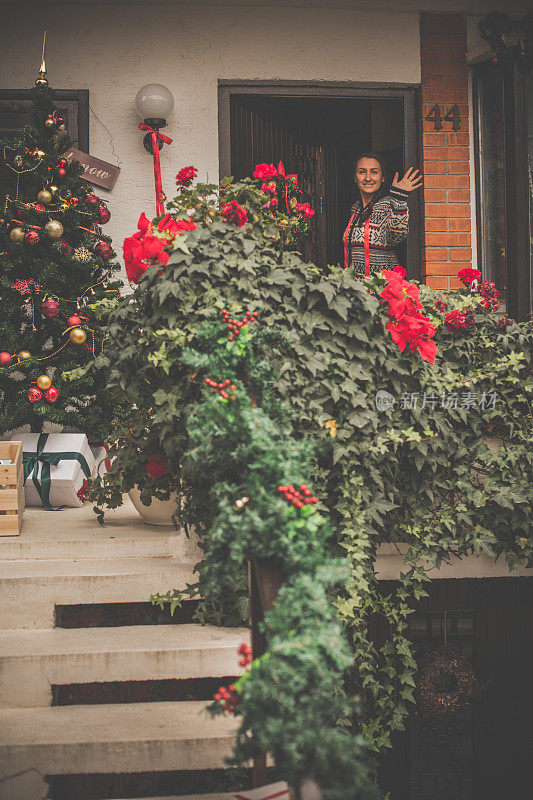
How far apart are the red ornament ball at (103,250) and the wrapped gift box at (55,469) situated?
3.62ft

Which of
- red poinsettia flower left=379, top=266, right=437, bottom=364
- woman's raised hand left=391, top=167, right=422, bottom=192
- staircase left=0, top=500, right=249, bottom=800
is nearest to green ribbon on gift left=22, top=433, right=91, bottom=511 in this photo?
staircase left=0, top=500, right=249, bottom=800

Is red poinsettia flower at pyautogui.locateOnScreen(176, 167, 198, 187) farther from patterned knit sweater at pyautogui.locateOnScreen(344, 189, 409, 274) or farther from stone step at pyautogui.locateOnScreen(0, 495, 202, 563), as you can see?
patterned knit sweater at pyautogui.locateOnScreen(344, 189, 409, 274)

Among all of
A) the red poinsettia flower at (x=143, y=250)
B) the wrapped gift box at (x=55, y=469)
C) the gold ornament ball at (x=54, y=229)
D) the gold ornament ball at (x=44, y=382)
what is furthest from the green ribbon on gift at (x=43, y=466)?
the red poinsettia flower at (x=143, y=250)

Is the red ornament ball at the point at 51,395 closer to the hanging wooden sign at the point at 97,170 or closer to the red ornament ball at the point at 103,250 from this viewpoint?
the red ornament ball at the point at 103,250

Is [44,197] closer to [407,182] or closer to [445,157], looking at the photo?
[407,182]

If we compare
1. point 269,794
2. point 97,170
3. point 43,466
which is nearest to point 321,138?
point 97,170

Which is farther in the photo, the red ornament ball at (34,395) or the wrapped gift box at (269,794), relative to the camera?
the red ornament ball at (34,395)

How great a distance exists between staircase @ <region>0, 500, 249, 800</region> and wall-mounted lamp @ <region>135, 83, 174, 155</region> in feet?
9.38

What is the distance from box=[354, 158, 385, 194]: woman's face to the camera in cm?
480

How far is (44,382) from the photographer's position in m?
4.07

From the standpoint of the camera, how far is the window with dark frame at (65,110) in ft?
15.8

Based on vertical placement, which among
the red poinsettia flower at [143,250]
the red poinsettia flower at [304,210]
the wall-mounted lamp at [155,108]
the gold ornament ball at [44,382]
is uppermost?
the wall-mounted lamp at [155,108]

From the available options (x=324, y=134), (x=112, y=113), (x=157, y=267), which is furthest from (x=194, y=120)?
(x=157, y=267)

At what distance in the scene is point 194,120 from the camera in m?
4.91
